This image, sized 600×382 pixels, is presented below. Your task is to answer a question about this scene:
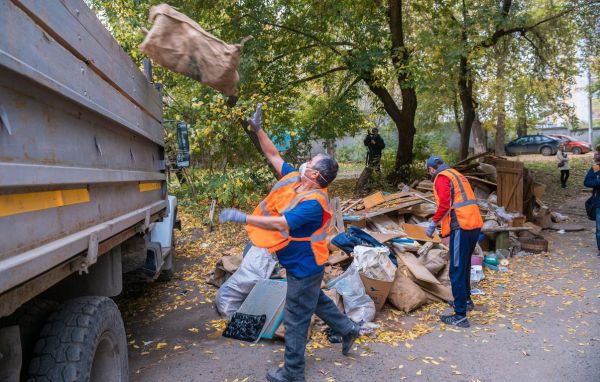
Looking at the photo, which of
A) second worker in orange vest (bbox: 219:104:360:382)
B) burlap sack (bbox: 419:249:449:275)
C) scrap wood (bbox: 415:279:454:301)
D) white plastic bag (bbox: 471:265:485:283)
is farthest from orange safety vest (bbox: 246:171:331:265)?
white plastic bag (bbox: 471:265:485:283)

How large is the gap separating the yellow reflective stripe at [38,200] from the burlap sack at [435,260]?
4.77 meters

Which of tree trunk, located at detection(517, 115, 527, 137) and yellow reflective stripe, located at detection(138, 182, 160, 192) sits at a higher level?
tree trunk, located at detection(517, 115, 527, 137)

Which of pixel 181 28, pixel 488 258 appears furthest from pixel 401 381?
pixel 488 258

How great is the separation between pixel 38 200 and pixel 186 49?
178cm

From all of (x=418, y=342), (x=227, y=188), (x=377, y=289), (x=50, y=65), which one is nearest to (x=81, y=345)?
(x=50, y=65)

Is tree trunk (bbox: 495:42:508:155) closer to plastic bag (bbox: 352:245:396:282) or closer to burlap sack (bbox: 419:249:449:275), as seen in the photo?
burlap sack (bbox: 419:249:449:275)

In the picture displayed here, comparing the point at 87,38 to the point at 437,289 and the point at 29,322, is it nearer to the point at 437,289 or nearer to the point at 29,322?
the point at 29,322

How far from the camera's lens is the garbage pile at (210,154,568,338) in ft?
16.9

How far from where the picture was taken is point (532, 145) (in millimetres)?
28953

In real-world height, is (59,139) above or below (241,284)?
above

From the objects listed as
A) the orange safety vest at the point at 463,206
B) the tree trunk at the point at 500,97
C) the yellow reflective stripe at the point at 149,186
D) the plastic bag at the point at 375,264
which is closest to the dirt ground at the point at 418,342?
the plastic bag at the point at 375,264

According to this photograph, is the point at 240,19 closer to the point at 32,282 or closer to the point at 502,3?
the point at 502,3

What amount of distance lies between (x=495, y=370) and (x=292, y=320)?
1.83 m

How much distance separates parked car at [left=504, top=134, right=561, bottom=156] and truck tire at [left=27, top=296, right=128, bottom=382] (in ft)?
97.8
